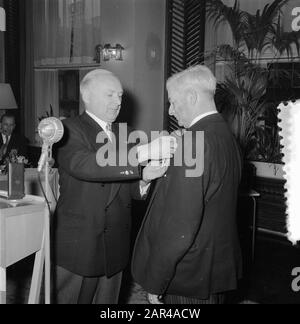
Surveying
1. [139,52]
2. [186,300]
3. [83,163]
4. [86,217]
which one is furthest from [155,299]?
[139,52]

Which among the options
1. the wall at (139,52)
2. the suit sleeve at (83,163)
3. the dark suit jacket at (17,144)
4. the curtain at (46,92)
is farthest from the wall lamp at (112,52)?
the suit sleeve at (83,163)

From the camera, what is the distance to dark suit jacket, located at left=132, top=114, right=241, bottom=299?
5.59ft

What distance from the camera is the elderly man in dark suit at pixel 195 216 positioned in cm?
171

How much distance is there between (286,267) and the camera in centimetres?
448

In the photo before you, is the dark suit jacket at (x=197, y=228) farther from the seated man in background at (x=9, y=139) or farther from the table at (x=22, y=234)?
the seated man in background at (x=9, y=139)

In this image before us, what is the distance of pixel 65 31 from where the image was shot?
25.6 ft

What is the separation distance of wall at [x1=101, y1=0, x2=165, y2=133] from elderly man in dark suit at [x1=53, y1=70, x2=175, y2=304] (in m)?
4.32

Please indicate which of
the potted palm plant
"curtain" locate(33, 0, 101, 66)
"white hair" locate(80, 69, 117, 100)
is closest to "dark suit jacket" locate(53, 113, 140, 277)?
"white hair" locate(80, 69, 117, 100)

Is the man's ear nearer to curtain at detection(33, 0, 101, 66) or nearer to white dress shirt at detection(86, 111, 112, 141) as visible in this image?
white dress shirt at detection(86, 111, 112, 141)

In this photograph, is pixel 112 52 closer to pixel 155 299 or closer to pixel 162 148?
pixel 162 148

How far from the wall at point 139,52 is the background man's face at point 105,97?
4.33 metres

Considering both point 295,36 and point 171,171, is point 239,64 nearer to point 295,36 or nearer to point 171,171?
point 295,36
